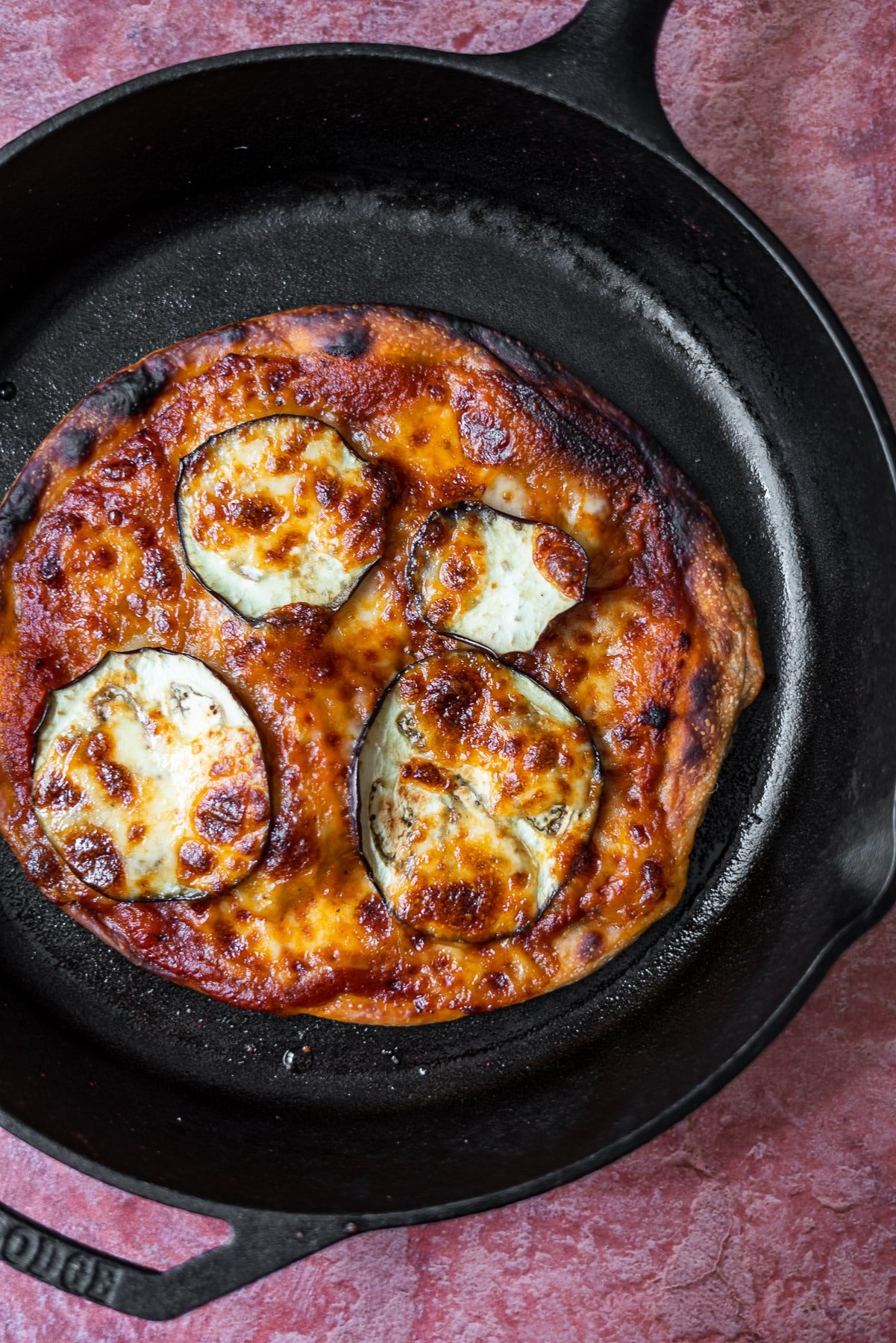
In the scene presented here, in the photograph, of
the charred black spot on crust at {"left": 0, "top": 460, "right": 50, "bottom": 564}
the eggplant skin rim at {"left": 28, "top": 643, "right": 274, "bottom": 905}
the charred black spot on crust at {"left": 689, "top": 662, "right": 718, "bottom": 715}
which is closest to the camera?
the eggplant skin rim at {"left": 28, "top": 643, "right": 274, "bottom": 905}

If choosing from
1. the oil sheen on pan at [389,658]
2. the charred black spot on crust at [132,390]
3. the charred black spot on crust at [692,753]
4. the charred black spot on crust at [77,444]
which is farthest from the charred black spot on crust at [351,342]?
the charred black spot on crust at [692,753]

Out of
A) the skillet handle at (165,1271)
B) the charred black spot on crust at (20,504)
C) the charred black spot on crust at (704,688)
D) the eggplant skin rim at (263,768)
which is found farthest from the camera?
the charred black spot on crust at (704,688)

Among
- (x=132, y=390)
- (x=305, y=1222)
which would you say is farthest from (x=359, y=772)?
(x=132, y=390)

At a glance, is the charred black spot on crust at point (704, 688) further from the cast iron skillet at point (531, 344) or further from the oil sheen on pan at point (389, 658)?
the cast iron skillet at point (531, 344)

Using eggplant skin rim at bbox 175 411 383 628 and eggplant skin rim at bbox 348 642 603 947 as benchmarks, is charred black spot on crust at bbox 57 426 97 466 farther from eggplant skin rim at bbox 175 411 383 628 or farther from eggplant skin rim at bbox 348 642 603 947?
eggplant skin rim at bbox 348 642 603 947

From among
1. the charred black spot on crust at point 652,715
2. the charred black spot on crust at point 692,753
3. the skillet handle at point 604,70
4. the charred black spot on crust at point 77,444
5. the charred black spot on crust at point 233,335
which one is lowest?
the charred black spot on crust at point 692,753

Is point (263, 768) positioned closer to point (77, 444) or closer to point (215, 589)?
point (215, 589)

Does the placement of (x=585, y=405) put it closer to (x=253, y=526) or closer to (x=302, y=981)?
(x=253, y=526)

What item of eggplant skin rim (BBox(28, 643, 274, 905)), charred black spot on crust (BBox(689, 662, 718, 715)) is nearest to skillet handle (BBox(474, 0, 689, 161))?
charred black spot on crust (BBox(689, 662, 718, 715))
